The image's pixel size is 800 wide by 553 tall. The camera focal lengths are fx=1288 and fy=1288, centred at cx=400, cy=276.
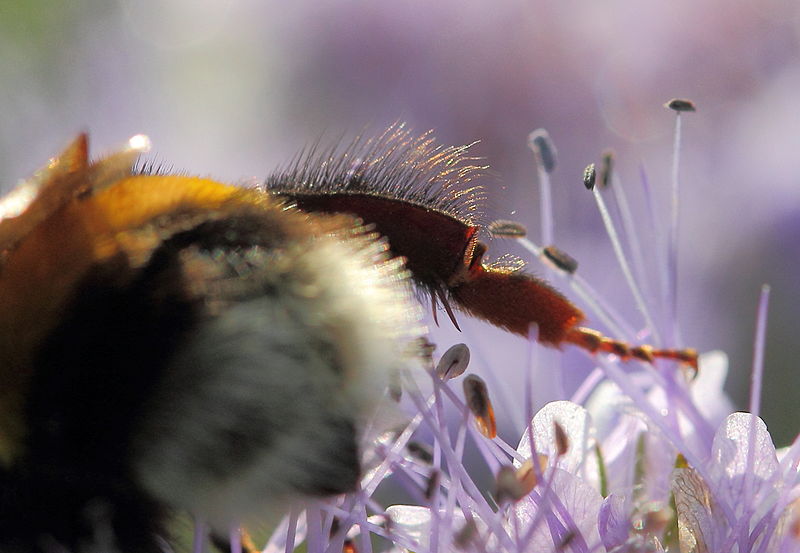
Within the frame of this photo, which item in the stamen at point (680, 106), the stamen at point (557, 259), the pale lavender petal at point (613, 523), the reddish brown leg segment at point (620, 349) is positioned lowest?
the pale lavender petal at point (613, 523)

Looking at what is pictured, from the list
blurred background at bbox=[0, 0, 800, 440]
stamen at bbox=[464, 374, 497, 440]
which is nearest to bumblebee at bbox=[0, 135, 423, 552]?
stamen at bbox=[464, 374, 497, 440]

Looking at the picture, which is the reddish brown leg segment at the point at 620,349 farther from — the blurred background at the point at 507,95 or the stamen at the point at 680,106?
the blurred background at the point at 507,95

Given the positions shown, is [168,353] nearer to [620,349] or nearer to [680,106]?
[620,349]

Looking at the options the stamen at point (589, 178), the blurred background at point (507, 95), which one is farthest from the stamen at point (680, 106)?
the blurred background at point (507, 95)

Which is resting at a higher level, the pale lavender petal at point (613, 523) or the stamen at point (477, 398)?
the stamen at point (477, 398)

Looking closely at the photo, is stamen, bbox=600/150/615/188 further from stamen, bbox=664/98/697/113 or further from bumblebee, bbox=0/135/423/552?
bumblebee, bbox=0/135/423/552

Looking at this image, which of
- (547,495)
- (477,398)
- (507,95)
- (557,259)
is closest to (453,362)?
(477,398)

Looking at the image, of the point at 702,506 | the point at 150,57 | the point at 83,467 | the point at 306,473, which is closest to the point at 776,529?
the point at 702,506
